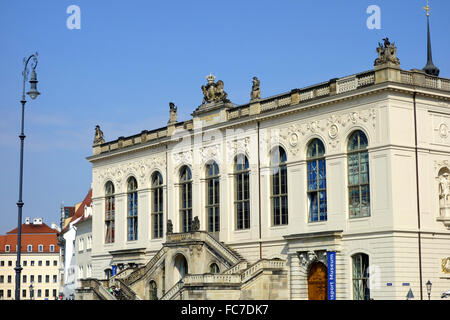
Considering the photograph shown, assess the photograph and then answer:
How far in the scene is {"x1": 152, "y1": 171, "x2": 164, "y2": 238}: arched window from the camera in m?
61.3

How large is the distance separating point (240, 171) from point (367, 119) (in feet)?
39.3

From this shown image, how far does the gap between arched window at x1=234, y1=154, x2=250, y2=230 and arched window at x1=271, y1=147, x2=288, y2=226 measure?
2559mm

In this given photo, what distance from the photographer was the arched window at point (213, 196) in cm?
5553

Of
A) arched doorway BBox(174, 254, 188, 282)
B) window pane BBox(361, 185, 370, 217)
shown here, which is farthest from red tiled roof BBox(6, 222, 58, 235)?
window pane BBox(361, 185, 370, 217)

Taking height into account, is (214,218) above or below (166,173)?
below

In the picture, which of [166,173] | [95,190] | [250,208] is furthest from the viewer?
[95,190]

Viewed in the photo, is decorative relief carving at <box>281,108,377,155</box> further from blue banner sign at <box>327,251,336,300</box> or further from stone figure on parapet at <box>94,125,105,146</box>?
stone figure on parapet at <box>94,125,105,146</box>

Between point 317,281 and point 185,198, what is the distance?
15499 millimetres

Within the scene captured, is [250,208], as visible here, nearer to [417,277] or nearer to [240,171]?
[240,171]

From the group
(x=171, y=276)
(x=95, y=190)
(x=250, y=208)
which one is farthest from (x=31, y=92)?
(x=95, y=190)

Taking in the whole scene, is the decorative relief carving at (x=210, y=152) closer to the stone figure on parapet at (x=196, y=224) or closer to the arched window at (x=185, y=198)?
the arched window at (x=185, y=198)

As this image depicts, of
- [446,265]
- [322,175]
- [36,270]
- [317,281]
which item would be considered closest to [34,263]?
[36,270]

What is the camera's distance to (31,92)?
30.2 metres

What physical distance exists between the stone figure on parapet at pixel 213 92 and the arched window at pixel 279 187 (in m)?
7.90
